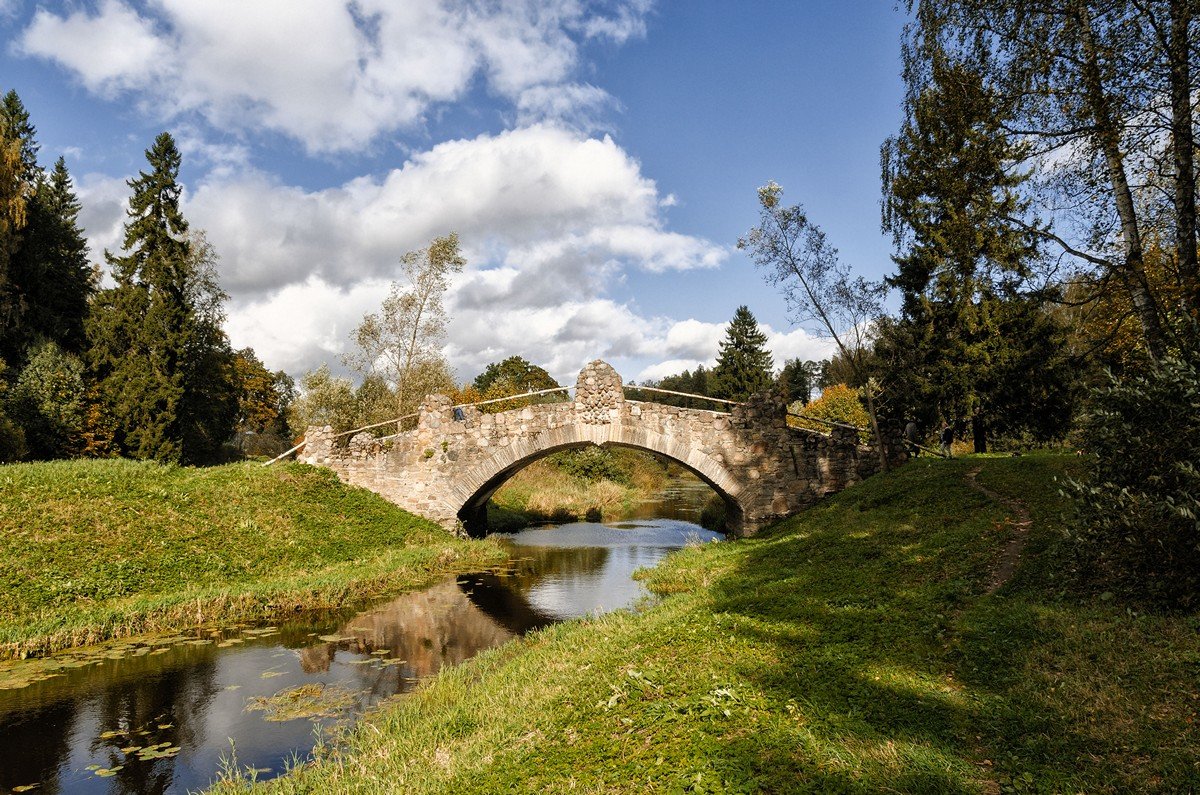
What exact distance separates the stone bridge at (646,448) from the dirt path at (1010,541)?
6.94m

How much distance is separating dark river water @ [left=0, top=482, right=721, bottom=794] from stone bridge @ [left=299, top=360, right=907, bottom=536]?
5.42 m

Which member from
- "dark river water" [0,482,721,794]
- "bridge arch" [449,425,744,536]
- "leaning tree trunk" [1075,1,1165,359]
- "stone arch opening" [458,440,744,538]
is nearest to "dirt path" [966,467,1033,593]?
"leaning tree trunk" [1075,1,1165,359]

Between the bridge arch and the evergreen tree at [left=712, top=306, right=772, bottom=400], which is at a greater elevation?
the evergreen tree at [left=712, top=306, right=772, bottom=400]

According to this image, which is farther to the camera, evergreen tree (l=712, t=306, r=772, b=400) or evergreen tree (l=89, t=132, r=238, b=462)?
evergreen tree (l=712, t=306, r=772, b=400)

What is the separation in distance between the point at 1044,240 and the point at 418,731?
1176cm

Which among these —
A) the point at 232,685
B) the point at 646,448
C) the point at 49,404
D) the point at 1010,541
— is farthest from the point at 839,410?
the point at 49,404

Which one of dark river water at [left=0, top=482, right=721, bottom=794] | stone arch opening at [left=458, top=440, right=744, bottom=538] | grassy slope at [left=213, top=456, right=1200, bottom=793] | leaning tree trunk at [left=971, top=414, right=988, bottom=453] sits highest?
leaning tree trunk at [left=971, top=414, right=988, bottom=453]

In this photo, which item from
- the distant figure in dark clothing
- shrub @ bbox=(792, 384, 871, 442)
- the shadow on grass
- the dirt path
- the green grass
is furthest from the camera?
shrub @ bbox=(792, 384, 871, 442)

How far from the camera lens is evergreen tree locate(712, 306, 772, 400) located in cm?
5612

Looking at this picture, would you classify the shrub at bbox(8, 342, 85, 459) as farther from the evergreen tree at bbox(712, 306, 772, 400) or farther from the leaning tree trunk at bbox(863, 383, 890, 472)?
the evergreen tree at bbox(712, 306, 772, 400)

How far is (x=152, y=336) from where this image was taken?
2731 cm

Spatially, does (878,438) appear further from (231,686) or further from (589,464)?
(589,464)

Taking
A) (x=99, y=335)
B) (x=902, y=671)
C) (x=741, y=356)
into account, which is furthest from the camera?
(x=741, y=356)

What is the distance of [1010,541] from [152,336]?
3147 cm
